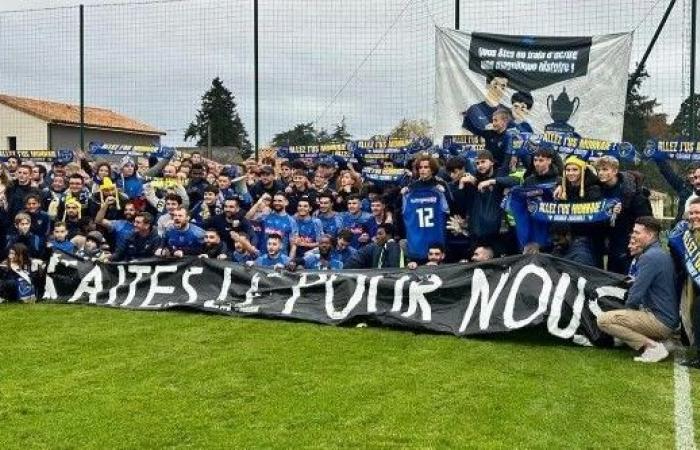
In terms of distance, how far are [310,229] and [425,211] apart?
1690 millimetres

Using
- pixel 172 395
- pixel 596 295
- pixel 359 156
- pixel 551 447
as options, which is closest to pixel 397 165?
pixel 359 156

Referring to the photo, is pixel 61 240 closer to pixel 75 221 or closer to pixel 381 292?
pixel 75 221

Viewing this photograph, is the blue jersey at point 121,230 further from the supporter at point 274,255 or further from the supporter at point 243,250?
the supporter at point 274,255

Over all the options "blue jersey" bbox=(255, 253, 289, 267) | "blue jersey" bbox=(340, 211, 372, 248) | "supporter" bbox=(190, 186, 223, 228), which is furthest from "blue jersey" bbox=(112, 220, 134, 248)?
"blue jersey" bbox=(340, 211, 372, 248)

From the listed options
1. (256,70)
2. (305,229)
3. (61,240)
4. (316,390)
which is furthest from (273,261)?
(256,70)

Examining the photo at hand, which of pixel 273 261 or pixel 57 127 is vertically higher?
pixel 57 127

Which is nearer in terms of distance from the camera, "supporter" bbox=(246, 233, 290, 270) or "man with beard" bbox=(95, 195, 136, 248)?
"supporter" bbox=(246, 233, 290, 270)

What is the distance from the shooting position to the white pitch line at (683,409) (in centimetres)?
449

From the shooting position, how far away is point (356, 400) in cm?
526

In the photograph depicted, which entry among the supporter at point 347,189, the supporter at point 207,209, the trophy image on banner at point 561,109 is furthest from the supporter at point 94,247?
the trophy image on banner at point 561,109

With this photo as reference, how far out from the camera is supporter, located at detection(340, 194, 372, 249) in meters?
9.41

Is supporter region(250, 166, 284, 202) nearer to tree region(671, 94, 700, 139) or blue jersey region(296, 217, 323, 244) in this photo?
blue jersey region(296, 217, 323, 244)

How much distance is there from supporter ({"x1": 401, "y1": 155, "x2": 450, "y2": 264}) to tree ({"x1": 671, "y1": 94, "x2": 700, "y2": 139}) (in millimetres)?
3977

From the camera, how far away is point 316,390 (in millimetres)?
5508
